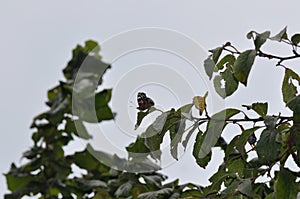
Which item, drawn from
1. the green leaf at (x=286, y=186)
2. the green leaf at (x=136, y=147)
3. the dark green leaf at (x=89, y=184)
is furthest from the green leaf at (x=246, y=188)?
the dark green leaf at (x=89, y=184)

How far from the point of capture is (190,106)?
946mm

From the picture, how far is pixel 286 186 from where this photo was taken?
865mm

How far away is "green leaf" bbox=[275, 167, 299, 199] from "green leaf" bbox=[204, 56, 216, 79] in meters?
0.15

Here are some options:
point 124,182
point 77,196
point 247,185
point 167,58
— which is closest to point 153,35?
point 167,58

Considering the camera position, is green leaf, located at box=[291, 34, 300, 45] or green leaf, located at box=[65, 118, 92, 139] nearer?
green leaf, located at box=[291, 34, 300, 45]

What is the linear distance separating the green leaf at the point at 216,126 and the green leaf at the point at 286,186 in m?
0.10

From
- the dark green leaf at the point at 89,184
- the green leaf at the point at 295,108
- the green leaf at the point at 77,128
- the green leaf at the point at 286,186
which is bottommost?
the green leaf at the point at 286,186

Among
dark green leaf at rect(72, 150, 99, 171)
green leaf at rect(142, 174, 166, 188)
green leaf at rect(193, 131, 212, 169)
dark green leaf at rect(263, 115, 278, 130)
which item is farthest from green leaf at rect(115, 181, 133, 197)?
dark green leaf at rect(263, 115, 278, 130)

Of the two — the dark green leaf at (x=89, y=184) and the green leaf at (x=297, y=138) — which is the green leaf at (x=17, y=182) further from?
the green leaf at (x=297, y=138)

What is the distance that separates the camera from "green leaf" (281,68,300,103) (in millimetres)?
984

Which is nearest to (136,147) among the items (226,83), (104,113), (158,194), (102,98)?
(158,194)

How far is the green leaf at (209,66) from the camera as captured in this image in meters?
0.93

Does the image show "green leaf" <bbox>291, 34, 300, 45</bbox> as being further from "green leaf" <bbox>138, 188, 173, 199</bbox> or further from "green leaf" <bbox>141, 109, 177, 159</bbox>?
"green leaf" <bbox>138, 188, 173, 199</bbox>

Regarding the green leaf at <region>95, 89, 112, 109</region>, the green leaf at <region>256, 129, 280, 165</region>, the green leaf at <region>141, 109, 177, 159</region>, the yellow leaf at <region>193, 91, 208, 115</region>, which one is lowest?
the green leaf at <region>256, 129, 280, 165</region>
